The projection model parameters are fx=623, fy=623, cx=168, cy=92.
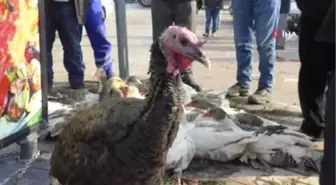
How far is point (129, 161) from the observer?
3.42 meters

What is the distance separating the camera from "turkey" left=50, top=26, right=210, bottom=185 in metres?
3.38

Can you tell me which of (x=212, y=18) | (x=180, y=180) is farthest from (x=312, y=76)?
(x=212, y=18)

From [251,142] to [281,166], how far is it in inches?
12.7

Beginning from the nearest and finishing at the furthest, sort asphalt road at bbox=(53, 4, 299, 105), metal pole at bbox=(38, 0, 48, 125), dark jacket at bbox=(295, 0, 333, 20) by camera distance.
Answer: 1. metal pole at bbox=(38, 0, 48, 125)
2. dark jacket at bbox=(295, 0, 333, 20)
3. asphalt road at bbox=(53, 4, 299, 105)

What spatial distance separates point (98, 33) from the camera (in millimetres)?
7469

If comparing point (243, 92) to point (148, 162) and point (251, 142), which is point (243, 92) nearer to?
point (251, 142)

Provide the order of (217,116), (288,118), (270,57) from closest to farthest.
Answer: (217,116) → (288,118) → (270,57)

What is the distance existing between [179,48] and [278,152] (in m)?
2.03

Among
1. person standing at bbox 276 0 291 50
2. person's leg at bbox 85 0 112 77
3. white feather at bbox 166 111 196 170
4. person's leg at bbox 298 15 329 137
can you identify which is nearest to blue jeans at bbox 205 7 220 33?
person standing at bbox 276 0 291 50

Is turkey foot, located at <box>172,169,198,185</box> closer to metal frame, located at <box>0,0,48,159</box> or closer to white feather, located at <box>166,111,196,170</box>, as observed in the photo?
white feather, located at <box>166,111,196,170</box>

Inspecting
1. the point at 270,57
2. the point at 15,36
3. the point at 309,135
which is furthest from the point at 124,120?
the point at 270,57

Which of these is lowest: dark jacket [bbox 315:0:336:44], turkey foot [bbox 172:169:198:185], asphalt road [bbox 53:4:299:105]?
asphalt road [bbox 53:4:299:105]

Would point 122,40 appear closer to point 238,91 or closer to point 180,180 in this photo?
point 238,91

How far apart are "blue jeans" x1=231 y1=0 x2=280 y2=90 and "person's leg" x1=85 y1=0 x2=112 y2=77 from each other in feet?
5.25
